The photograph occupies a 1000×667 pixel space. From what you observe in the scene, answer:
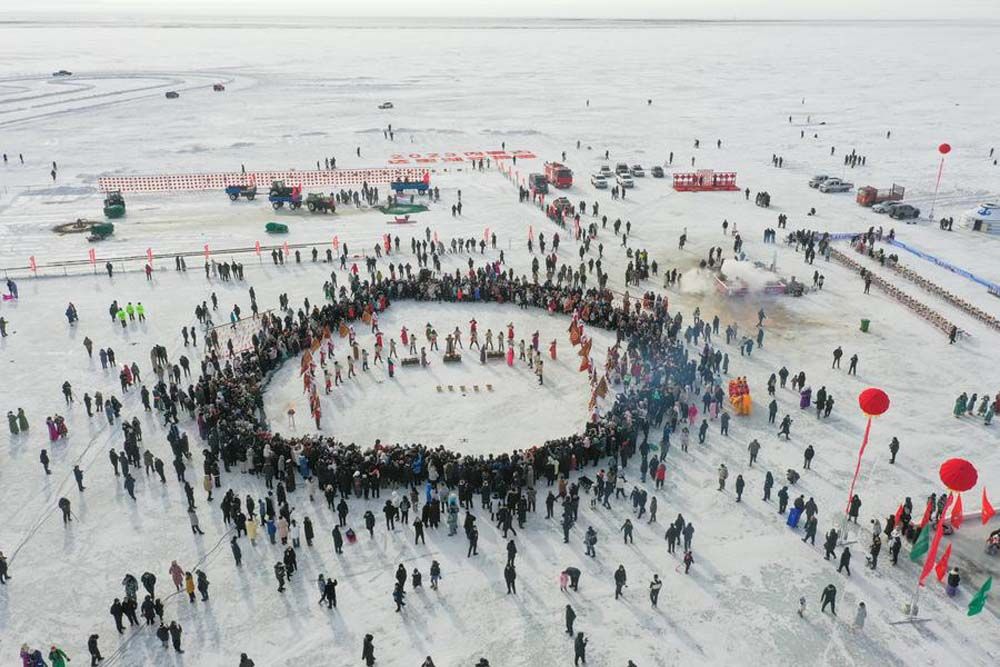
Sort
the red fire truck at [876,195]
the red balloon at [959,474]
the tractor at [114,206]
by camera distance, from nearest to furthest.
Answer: the red balloon at [959,474] → the tractor at [114,206] → the red fire truck at [876,195]

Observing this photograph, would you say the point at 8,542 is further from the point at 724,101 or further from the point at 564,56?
the point at 564,56

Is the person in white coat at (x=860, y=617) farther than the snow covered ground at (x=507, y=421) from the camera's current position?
No

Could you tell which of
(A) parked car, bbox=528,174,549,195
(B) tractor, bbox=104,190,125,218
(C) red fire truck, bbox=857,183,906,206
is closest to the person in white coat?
(A) parked car, bbox=528,174,549,195

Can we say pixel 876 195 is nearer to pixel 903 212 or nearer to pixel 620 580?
pixel 903 212

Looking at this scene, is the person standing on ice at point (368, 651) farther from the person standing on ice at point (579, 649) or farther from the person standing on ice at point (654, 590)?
the person standing on ice at point (654, 590)

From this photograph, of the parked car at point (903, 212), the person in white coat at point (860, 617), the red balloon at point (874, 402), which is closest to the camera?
the person in white coat at point (860, 617)

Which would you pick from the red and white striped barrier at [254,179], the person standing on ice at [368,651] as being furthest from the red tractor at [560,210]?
the person standing on ice at [368,651]

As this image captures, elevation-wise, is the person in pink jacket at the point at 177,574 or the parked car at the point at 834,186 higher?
the parked car at the point at 834,186

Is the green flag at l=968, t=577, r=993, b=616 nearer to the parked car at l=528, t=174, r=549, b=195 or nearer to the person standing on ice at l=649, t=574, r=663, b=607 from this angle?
the person standing on ice at l=649, t=574, r=663, b=607

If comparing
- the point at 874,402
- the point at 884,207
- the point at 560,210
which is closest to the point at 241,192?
the point at 560,210
